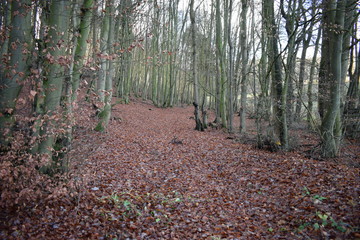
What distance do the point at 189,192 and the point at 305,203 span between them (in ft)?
8.25

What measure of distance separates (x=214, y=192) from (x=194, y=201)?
2.53ft

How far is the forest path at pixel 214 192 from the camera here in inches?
164

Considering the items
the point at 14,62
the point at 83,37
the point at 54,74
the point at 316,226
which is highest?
the point at 83,37

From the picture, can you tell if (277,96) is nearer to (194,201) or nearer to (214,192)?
(214,192)

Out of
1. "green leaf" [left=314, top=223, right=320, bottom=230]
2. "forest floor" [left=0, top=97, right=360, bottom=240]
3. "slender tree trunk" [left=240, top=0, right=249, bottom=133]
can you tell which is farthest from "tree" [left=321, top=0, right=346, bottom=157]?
"slender tree trunk" [left=240, top=0, right=249, bottom=133]

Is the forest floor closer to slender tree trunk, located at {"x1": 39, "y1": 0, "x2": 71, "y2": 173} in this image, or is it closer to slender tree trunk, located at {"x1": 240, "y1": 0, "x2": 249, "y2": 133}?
slender tree trunk, located at {"x1": 39, "y1": 0, "x2": 71, "y2": 173}

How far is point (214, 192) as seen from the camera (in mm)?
5848

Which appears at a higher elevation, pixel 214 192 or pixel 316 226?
pixel 316 226

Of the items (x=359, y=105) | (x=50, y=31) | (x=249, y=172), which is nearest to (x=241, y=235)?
(x=249, y=172)

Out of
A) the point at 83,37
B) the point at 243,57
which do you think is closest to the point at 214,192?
the point at 83,37

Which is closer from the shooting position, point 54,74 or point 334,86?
point 54,74

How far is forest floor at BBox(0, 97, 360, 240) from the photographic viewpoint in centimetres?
390

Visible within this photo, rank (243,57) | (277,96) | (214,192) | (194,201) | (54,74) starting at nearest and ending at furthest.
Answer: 1. (54,74)
2. (194,201)
3. (214,192)
4. (277,96)
5. (243,57)

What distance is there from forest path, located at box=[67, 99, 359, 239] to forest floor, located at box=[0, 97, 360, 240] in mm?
19
